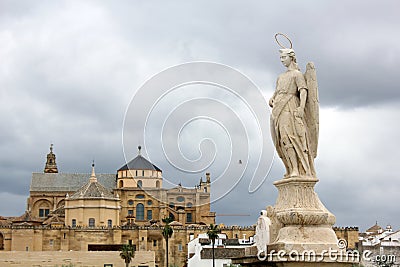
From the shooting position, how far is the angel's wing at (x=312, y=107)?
28.9ft

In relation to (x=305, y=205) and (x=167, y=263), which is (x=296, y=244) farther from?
(x=167, y=263)

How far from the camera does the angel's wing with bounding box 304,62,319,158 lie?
882 centimetres

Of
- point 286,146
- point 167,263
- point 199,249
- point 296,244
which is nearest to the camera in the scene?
point 296,244

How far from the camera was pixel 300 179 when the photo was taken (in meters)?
8.54

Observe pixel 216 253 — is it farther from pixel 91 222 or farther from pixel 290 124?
pixel 290 124

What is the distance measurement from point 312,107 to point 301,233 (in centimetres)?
171

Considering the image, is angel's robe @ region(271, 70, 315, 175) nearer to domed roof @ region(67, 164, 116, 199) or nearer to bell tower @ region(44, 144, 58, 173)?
domed roof @ region(67, 164, 116, 199)

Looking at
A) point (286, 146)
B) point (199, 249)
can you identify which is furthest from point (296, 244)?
point (199, 249)

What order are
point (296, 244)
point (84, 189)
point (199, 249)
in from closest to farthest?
point (296, 244), point (199, 249), point (84, 189)

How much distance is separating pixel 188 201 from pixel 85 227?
18.0m

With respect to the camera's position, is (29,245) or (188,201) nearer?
(29,245)

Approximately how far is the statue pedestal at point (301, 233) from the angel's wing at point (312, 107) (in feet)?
1.80

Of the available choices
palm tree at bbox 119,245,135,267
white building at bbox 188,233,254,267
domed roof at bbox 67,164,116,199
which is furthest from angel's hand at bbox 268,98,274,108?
domed roof at bbox 67,164,116,199

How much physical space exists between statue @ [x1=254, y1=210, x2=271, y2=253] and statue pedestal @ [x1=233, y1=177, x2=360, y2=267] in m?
0.07
